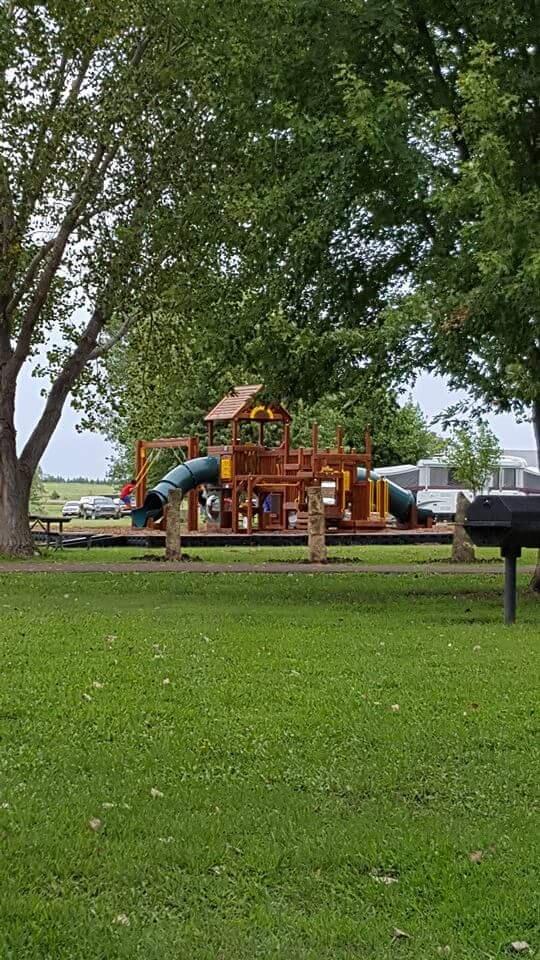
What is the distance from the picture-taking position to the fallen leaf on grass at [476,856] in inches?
176

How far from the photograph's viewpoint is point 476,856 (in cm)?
452

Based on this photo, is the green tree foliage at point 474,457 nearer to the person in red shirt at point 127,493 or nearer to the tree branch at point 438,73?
the person in red shirt at point 127,493

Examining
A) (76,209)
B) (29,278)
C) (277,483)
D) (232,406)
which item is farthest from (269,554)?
(232,406)

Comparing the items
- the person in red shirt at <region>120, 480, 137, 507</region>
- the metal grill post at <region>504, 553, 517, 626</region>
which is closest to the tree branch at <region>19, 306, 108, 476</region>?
the metal grill post at <region>504, 553, 517, 626</region>

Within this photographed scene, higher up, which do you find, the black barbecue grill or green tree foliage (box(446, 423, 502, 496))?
green tree foliage (box(446, 423, 502, 496))

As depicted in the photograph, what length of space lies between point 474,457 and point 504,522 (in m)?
35.2

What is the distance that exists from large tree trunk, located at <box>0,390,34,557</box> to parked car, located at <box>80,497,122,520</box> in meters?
39.3

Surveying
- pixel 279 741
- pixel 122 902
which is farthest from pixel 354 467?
pixel 122 902

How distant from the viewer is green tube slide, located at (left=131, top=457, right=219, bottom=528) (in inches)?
1398

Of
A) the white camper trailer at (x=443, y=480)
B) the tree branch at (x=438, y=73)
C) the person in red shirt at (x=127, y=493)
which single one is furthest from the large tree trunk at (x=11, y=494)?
the white camper trailer at (x=443, y=480)

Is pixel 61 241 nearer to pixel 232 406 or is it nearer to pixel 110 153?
pixel 110 153

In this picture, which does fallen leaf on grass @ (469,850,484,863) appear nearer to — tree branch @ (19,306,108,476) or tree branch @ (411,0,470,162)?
tree branch @ (411,0,470,162)

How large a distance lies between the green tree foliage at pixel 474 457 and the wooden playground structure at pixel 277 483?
9.14m

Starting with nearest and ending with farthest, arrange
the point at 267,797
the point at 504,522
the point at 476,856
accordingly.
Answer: the point at 476,856, the point at 267,797, the point at 504,522
